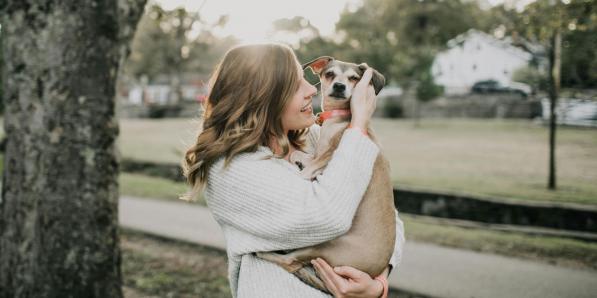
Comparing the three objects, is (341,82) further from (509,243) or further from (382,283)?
(509,243)

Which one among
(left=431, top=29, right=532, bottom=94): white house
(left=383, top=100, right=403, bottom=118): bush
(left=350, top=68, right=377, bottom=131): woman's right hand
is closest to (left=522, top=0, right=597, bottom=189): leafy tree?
(left=350, top=68, right=377, bottom=131): woman's right hand

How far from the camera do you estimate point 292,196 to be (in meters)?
2.02

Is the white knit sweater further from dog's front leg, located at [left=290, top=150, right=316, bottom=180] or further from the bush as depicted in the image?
the bush

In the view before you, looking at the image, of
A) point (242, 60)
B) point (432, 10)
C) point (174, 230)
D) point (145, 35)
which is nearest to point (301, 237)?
point (242, 60)

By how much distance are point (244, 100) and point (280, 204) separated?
48cm

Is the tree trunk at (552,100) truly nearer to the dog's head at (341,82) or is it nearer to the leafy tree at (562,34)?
the leafy tree at (562,34)

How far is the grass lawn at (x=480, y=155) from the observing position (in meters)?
10.3

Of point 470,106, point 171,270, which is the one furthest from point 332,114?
point 470,106

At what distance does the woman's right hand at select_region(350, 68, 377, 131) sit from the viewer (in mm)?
2217

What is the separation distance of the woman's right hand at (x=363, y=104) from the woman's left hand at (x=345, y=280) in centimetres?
59

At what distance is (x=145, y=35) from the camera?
151 feet

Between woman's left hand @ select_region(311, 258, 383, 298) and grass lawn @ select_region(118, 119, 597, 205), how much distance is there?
2.77ft

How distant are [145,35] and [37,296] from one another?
148 feet

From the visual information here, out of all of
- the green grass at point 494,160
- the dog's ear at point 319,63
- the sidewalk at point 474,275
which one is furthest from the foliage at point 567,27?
the dog's ear at point 319,63
